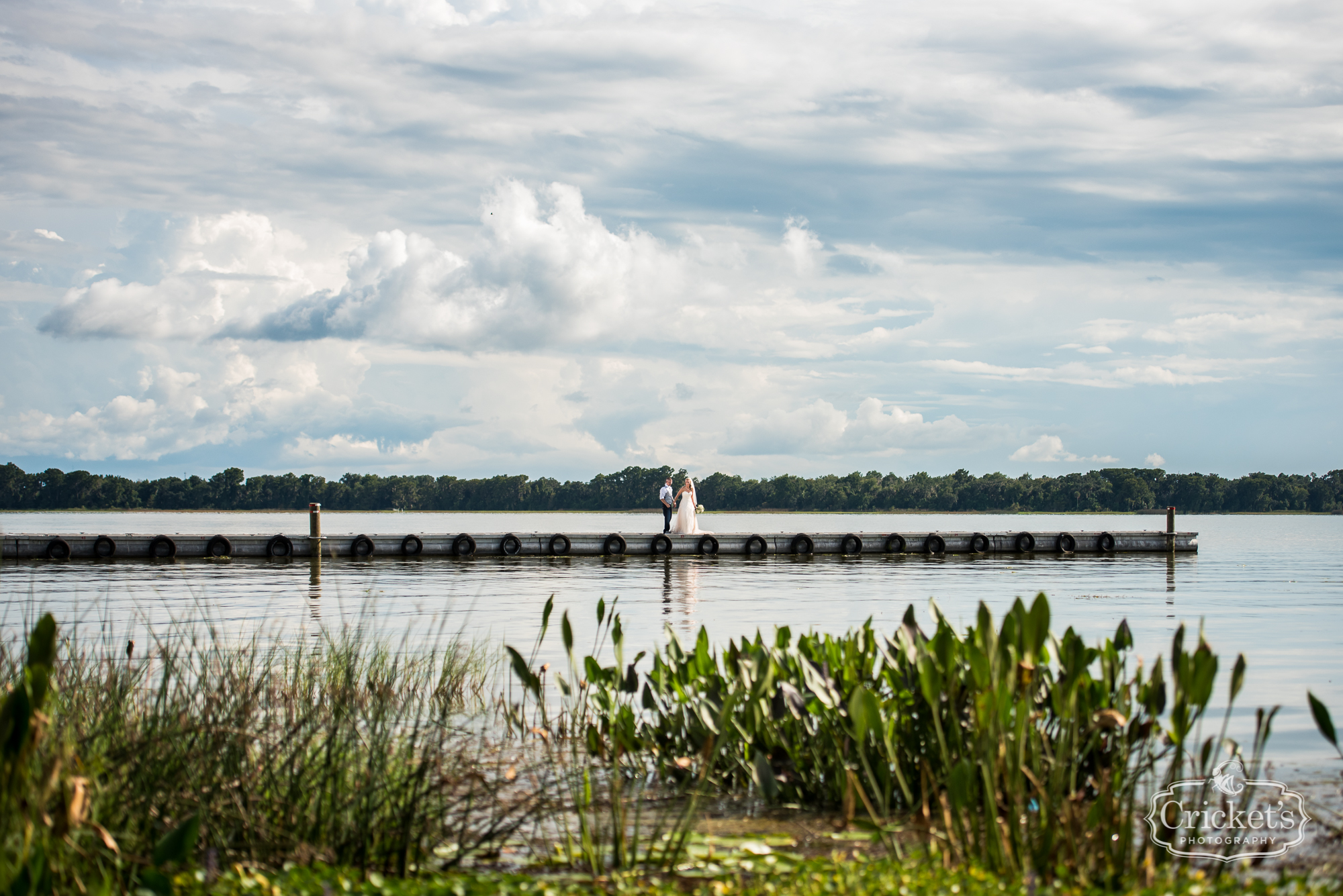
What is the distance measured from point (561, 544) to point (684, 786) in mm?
27413

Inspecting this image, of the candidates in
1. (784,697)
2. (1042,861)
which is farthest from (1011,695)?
(784,697)

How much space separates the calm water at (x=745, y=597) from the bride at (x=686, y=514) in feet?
6.18

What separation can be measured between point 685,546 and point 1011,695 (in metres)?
28.9

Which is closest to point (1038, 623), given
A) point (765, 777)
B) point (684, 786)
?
point (765, 777)

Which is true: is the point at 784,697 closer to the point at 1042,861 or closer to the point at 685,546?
the point at 1042,861

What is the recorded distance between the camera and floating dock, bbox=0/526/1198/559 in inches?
1185

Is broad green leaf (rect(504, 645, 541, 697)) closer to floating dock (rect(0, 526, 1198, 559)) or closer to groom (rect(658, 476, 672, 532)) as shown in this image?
floating dock (rect(0, 526, 1198, 559))

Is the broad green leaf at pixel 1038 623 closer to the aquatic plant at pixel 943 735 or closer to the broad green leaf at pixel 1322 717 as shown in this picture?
the aquatic plant at pixel 943 735

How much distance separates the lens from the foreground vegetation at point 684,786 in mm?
3898

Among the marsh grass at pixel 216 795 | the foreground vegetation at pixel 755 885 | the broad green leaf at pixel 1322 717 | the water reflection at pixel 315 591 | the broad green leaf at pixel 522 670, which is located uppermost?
the broad green leaf at pixel 1322 717

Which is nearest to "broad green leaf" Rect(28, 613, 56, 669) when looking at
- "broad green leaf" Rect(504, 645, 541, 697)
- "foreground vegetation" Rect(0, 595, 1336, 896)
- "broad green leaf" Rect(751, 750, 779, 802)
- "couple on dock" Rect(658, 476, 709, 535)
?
"foreground vegetation" Rect(0, 595, 1336, 896)

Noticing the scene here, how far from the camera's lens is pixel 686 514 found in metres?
34.2

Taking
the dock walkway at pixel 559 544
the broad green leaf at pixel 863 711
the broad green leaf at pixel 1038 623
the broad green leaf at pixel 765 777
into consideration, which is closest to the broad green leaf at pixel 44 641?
the broad green leaf at pixel 765 777

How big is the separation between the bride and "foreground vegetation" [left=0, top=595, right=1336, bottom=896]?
90.2 feet
